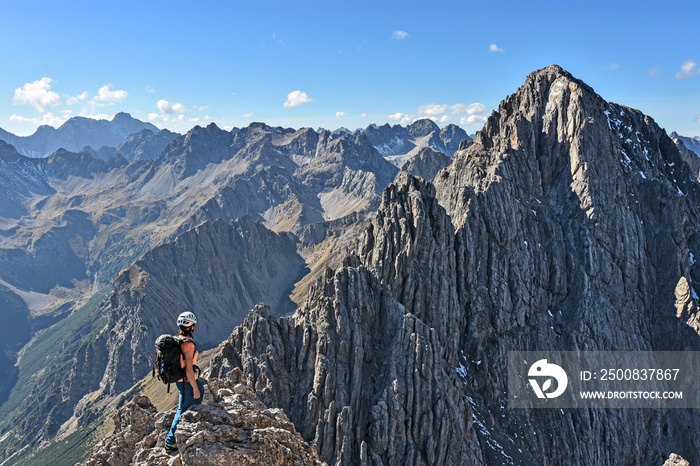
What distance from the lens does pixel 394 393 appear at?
69.1m

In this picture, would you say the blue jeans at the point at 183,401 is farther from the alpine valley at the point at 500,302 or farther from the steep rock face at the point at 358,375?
the steep rock face at the point at 358,375

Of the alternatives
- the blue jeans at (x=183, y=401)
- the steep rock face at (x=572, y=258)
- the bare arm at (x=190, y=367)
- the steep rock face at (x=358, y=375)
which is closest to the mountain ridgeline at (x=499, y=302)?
the steep rock face at (x=358, y=375)

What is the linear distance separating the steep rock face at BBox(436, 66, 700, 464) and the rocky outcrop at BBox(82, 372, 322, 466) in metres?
79.2

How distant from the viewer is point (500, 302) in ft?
339

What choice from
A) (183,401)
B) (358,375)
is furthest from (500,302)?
(183,401)

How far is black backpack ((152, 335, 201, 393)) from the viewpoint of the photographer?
61.6 ft

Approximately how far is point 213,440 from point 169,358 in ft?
16.7

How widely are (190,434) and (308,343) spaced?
5511cm

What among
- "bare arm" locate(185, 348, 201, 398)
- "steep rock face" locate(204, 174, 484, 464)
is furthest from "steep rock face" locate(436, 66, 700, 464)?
"bare arm" locate(185, 348, 201, 398)

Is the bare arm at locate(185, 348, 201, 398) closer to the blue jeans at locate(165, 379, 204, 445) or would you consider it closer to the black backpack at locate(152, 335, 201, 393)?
the black backpack at locate(152, 335, 201, 393)

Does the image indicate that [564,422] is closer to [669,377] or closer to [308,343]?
[669,377]

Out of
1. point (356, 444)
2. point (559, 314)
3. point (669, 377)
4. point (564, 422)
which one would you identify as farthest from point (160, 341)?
point (669, 377)

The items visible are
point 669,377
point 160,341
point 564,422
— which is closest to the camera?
point 160,341

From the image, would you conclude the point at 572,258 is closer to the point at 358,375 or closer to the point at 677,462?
the point at 358,375
